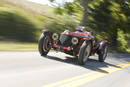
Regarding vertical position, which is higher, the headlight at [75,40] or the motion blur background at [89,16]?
the motion blur background at [89,16]

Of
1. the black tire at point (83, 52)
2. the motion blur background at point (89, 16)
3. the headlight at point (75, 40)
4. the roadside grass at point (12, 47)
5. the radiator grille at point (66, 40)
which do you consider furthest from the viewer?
the motion blur background at point (89, 16)

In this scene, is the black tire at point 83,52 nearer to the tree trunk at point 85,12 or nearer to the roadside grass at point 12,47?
the roadside grass at point 12,47

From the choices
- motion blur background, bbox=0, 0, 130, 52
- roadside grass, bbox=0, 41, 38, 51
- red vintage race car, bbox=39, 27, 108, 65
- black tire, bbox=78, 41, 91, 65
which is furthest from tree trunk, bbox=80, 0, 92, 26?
black tire, bbox=78, 41, 91, 65

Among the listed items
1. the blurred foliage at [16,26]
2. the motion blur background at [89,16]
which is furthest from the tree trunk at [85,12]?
the blurred foliage at [16,26]

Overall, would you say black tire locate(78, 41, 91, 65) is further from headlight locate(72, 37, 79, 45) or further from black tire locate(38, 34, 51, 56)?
black tire locate(38, 34, 51, 56)

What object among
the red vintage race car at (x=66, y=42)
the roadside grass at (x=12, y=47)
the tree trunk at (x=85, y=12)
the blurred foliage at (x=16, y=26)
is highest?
the tree trunk at (x=85, y=12)

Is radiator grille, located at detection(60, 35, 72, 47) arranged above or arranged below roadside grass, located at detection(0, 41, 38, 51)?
above

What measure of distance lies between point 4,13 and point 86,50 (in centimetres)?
904

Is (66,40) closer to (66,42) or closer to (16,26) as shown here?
(66,42)

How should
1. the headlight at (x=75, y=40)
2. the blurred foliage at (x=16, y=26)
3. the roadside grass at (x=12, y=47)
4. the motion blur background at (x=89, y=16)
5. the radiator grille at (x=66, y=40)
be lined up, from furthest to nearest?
the motion blur background at (x=89, y=16) → the blurred foliage at (x=16, y=26) → the roadside grass at (x=12, y=47) → the radiator grille at (x=66, y=40) → the headlight at (x=75, y=40)

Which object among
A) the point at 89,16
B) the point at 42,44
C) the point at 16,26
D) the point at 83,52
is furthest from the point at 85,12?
the point at 83,52

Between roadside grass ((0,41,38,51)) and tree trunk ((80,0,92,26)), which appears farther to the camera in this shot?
tree trunk ((80,0,92,26))

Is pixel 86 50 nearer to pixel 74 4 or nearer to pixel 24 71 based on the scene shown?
pixel 24 71

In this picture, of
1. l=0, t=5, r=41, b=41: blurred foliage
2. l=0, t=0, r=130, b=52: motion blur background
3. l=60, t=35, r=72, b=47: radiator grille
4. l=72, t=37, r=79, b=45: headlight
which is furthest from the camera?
l=0, t=0, r=130, b=52: motion blur background
